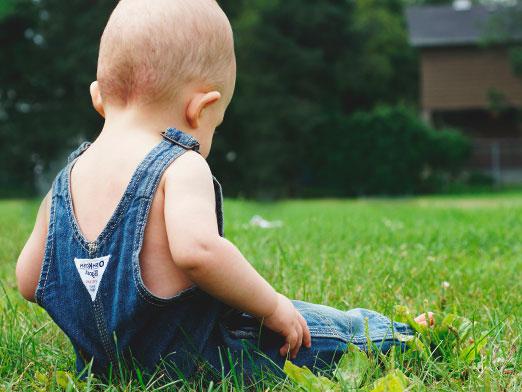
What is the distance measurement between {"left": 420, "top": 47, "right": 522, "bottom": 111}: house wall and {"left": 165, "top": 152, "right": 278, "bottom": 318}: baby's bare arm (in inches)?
1072

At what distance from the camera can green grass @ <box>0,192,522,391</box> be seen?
69.7 inches

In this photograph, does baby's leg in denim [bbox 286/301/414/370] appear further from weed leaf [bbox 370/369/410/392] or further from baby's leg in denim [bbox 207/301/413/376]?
weed leaf [bbox 370/369/410/392]

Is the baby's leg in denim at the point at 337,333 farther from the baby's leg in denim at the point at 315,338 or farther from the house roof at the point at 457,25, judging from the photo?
the house roof at the point at 457,25

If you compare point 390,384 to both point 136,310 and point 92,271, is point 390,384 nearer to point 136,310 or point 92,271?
point 136,310

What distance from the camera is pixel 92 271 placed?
165cm

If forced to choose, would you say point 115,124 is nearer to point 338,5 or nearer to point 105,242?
point 105,242

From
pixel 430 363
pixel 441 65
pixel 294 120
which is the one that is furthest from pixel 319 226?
pixel 441 65

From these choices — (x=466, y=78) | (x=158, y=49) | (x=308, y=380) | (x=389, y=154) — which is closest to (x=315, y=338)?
(x=308, y=380)

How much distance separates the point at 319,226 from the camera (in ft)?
16.8

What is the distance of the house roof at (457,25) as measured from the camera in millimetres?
25469

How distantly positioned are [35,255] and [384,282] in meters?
1.43

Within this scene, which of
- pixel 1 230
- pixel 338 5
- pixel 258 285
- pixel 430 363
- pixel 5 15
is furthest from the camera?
pixel 338 5

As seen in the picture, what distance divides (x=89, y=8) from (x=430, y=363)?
76.2 ft

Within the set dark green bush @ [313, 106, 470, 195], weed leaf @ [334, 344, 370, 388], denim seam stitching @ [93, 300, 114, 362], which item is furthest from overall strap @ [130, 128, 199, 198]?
dark green bush @ [313, 106, 470, 195]
